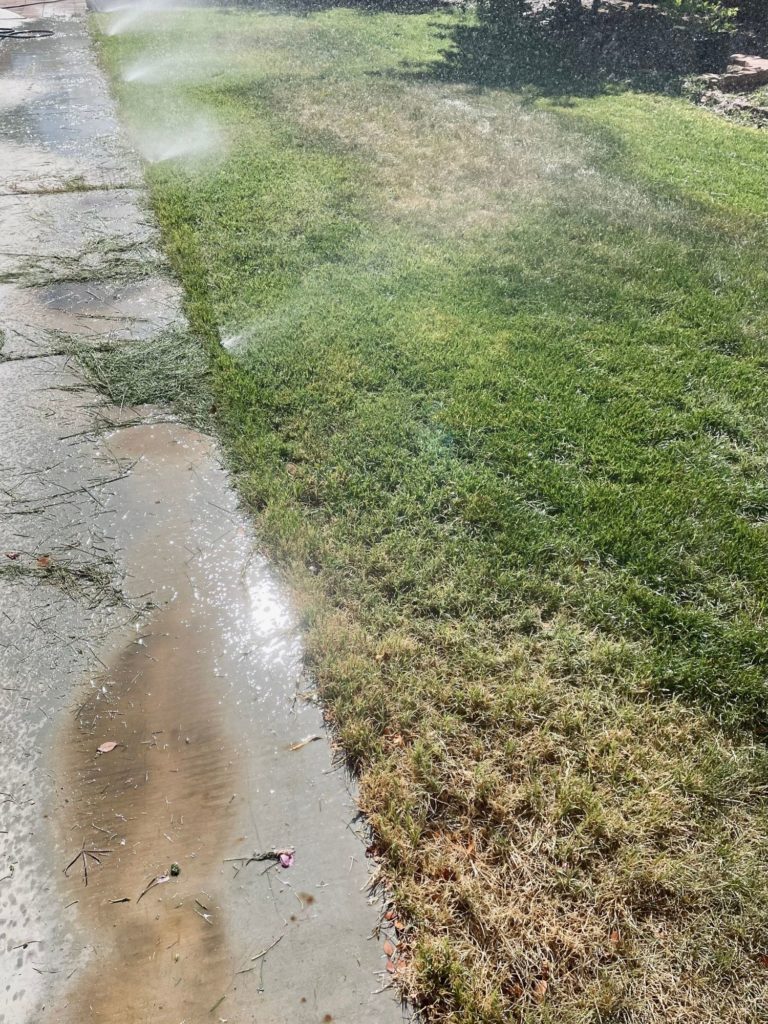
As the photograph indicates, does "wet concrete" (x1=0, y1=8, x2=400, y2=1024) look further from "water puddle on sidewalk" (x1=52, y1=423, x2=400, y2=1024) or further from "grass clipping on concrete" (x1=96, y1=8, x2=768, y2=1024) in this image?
"grass clipping on concrete" (x1=96, y1=8, x2=768, y2=1024)

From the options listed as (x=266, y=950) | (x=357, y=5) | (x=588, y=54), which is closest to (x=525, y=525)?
(x=266, y=950)

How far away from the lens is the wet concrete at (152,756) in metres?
1.73

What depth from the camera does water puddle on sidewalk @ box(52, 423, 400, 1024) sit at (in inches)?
67.4

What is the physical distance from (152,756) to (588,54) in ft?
38.7

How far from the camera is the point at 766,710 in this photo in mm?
2318

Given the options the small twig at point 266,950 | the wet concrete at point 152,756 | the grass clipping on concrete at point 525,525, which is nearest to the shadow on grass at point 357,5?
the grass clipping on concrete at point 525,525

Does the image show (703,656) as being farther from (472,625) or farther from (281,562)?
(281,562)

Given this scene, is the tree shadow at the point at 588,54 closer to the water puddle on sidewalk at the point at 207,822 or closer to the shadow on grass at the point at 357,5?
the shadow on grass at the point at 357,5

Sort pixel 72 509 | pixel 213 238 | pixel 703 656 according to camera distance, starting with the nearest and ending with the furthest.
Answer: pixel 703 656
pixel 72 509
pixel 213 238

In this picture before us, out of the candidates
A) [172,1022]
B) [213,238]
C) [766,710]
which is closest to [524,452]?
[766,710]

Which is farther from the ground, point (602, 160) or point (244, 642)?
point (602, 160)

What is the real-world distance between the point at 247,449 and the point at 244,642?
1135 millimetres

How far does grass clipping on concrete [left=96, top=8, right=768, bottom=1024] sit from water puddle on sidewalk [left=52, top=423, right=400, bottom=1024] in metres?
0.14

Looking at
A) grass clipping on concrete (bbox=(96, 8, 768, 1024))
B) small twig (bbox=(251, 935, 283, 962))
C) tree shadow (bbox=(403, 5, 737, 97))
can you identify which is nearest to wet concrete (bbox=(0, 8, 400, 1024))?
small twig (bbox=(251, 935, 283, 962))
